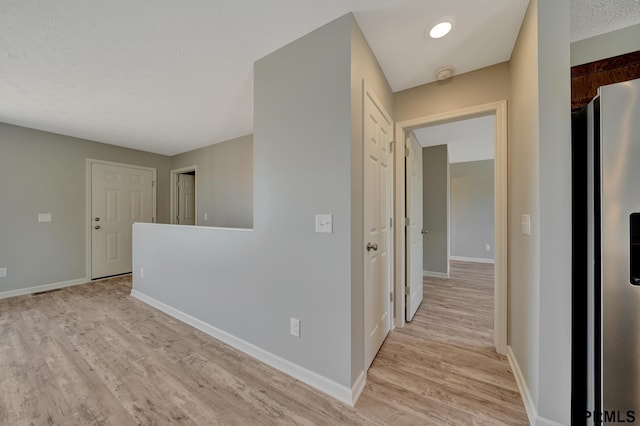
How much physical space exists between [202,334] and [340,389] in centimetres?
149

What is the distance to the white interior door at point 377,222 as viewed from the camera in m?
1.68

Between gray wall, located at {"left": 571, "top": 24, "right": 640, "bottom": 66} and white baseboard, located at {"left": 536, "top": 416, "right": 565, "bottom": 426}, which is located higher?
gray wall, located at {"left": 571, "top": 24, "right": 640, "bottom": 66}

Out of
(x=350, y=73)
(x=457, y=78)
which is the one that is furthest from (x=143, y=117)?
(x=457, y=78)

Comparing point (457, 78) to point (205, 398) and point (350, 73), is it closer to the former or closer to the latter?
point (350, 73)

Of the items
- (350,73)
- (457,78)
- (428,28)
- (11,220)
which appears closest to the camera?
(350,73)

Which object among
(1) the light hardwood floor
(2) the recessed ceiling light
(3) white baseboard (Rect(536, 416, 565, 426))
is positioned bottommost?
(1) the light hardwood floor

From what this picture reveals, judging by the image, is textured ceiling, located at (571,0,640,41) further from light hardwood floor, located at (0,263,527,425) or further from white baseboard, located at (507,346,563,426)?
light hardwood floor, located at (0,263,527,425)

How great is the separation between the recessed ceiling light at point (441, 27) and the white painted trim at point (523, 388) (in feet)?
7.46

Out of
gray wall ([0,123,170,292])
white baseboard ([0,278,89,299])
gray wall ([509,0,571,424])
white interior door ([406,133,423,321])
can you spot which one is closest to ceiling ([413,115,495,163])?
white interior door ([406,133,423,321])

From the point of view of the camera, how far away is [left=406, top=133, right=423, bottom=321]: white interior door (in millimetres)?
2486

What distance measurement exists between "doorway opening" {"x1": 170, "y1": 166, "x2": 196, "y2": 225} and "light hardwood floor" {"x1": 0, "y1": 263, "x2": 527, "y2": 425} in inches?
108

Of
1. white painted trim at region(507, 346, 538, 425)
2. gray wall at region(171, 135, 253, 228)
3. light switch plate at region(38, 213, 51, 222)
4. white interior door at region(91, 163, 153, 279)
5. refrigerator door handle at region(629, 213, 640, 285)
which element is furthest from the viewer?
white interior door at region(91, 163, 153, 279)

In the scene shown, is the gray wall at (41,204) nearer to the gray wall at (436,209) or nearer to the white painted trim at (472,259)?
the gray wall at (436,209)

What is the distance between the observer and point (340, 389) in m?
1.46
